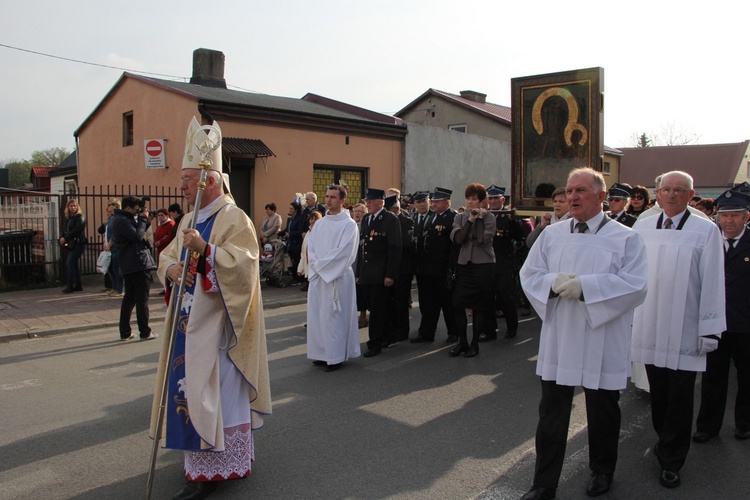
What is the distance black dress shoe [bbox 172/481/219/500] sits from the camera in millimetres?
3850

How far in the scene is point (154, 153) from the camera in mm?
17188

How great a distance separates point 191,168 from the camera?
410 centimetres

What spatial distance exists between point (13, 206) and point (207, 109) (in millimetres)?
4774

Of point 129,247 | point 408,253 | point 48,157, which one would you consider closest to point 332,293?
point 408,253

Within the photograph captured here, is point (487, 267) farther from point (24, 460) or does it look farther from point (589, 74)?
point (24, 460)

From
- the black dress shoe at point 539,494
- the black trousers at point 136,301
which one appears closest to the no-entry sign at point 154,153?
the black trousers at point 136,301

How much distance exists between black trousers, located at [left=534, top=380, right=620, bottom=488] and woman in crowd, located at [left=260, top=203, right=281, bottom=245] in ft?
35.0

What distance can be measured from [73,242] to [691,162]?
50.3m

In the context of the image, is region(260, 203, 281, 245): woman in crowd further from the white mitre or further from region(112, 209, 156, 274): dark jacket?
the white mitre

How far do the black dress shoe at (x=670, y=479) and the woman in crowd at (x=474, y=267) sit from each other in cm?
352

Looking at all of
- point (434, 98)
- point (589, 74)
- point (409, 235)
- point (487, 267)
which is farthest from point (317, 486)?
point (434, 98)

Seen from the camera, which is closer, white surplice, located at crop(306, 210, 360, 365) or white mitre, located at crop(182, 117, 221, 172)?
white mitre, located at crop(182, 117, 221, 172)

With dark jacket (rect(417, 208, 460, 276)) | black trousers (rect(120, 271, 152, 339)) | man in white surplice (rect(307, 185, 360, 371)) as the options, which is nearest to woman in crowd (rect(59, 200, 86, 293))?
black trousers (rect(120, 271, 152, 339))

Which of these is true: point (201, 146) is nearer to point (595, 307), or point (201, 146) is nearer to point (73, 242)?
point (595, 307)
